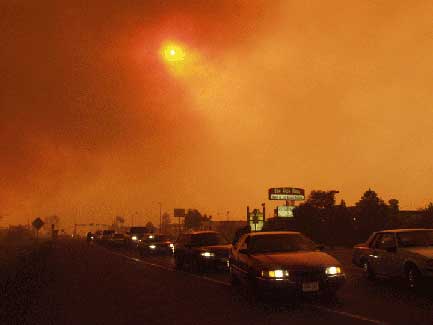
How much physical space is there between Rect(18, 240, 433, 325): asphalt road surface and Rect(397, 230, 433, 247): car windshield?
115cm

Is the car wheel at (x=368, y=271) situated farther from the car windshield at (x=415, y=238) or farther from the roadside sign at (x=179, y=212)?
the roadside sign at (x=179, y=212)

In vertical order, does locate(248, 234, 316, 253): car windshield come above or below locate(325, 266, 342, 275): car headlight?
above

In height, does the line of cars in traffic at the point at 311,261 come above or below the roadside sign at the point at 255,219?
below

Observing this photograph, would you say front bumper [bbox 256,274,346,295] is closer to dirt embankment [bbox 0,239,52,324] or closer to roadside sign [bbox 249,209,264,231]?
dirt embankment [bbox 0,239,52,324]

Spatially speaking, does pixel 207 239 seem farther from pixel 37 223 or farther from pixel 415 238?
pixel 37 223

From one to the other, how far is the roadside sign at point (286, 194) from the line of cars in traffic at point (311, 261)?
223ft

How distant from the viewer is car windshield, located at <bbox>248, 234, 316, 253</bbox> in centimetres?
1212

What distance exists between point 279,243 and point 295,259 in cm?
146

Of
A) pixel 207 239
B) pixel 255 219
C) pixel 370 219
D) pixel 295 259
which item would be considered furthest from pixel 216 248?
pixel 255 219

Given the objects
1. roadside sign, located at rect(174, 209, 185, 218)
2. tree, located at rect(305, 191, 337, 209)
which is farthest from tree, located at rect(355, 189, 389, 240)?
roadside sign, located at rect(174, 209, 185, 218)

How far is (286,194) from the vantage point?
84.9m

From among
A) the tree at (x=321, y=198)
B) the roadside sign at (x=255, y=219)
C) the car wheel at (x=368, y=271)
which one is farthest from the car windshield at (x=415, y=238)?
the tree at (x=321, y=198)

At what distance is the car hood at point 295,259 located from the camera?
34.9ft

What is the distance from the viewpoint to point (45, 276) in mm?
18359
